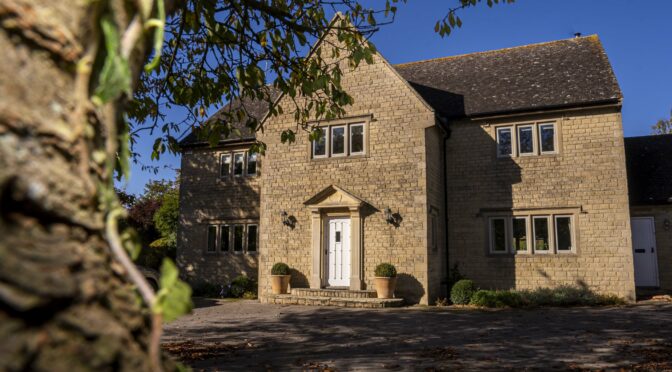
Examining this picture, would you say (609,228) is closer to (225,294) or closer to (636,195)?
(636,195)

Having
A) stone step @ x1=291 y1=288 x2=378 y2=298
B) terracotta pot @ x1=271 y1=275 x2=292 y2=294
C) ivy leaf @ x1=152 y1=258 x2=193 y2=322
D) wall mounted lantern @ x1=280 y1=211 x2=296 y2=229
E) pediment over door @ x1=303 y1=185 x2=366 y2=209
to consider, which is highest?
pediment over door @ x1=303 y1=185 x2=366 y2=209

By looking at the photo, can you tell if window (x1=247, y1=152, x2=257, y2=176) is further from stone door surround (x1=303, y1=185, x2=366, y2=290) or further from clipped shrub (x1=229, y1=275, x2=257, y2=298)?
stone door surround (x1=303, y1=185, x2=366, y2=290)

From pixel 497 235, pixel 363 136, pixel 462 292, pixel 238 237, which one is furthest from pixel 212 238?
pixel 497 235

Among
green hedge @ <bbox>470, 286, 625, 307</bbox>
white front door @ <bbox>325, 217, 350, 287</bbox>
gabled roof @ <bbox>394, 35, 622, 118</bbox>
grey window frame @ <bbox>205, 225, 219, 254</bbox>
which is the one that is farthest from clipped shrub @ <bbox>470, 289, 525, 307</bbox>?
grey window frame @ <bbox>205, 225, 219, 254</bbox>

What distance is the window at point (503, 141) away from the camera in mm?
15906

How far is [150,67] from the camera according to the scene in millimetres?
1268

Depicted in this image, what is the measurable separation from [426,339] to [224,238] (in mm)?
12534

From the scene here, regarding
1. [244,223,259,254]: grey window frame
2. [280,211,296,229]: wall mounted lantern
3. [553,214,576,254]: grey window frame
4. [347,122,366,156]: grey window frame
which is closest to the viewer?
[553,214,576,254]: grey window frame

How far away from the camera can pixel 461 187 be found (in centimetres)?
1623

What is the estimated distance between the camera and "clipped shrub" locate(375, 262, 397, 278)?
13.8 m

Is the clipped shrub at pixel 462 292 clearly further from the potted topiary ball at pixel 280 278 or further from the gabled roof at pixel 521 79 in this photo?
the gabled roof at pixel 521 79

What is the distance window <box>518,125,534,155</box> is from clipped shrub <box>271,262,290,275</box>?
28.2 feet

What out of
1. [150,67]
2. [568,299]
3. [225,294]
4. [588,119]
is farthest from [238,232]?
[150,67]

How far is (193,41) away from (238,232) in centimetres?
1212
